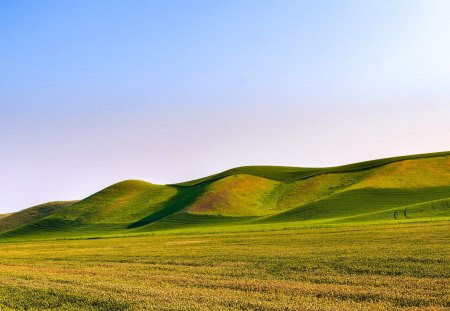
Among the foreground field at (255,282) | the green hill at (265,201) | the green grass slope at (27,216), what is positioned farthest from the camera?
the green grass slope at (27,216)

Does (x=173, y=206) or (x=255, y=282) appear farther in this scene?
(x=173, y=206)

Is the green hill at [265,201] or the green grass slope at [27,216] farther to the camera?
the green grass slope at [27,216]

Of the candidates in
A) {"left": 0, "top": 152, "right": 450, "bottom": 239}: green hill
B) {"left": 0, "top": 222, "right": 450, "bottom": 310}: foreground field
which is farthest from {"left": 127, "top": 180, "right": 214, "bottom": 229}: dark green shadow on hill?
{"left": 0, "top": 222, "right": 450, "bottom": 310}: foreground field

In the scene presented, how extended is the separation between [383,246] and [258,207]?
7399 cm

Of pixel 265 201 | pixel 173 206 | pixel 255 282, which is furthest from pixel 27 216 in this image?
pixel 255 282

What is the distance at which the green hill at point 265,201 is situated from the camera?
285ft

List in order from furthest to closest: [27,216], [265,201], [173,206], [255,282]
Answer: [27,216] < [173,206] < [265,201] < [255,282]

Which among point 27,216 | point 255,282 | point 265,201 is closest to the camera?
point 255,282

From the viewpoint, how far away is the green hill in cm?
8675

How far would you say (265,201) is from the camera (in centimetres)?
11225

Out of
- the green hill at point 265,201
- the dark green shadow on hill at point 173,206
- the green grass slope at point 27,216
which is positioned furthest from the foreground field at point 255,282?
the green grass slope at point 27,216

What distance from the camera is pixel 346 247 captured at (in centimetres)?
3425

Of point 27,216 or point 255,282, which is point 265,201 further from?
point 255,282

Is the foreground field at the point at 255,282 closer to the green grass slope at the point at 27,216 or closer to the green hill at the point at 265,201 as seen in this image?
the green hill at the point at 265,201
